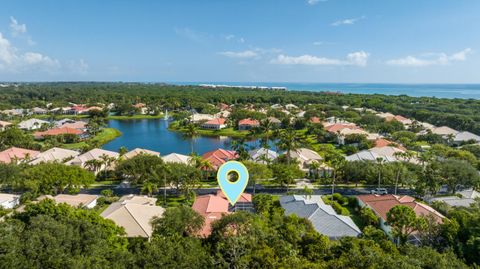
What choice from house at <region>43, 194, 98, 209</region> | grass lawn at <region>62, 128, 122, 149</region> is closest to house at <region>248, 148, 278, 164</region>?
house at <region>43, 194, 98, 209</region>

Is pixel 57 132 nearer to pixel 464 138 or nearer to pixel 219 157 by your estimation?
pixel 219 157

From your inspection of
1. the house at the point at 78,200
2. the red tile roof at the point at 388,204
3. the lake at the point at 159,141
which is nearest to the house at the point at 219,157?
the lake at the point at 159,141

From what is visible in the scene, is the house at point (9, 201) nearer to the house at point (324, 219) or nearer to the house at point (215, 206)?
the house at point (215, 206)

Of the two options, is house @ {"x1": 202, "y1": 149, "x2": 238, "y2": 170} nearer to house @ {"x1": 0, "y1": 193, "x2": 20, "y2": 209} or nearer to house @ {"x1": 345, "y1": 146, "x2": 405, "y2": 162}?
house @ {"x1": 345, "y1": 146, "x2": 405, "y2": 162}

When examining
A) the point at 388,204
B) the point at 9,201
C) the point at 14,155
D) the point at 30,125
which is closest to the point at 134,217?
the point at 9,201

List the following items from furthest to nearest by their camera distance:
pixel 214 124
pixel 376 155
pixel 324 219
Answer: pixel 214 124
pixel 376 155
pixel 324 219

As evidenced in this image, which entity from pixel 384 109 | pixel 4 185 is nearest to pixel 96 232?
pixel 4 185
